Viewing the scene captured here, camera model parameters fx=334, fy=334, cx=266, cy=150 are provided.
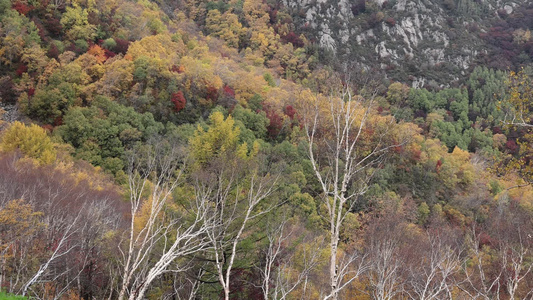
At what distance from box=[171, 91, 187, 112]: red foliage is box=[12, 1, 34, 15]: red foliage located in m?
24.9

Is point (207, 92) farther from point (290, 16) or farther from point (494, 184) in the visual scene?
point (290, 16)

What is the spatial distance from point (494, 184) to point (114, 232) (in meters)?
58.5

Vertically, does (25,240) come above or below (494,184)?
above

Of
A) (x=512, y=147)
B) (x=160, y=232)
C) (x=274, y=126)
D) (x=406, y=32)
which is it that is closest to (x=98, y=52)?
(x=274, y=126)

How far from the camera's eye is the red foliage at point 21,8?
45750mm

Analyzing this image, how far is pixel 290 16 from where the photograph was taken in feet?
382

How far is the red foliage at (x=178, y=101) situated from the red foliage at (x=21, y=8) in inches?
980

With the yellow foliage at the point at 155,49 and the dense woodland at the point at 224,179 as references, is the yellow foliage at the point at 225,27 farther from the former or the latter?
the yellow foliage at the point at 155,49

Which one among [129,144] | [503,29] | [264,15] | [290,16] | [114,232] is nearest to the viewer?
[114,232]

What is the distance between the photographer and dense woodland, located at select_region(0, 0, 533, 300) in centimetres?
754

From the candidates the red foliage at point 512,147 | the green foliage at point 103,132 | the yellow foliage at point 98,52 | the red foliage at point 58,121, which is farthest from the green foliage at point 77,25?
the red foliage at point 512,147

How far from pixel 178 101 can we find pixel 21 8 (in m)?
26.2

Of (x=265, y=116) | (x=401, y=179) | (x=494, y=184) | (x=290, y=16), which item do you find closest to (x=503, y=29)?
(x=290, y=16)

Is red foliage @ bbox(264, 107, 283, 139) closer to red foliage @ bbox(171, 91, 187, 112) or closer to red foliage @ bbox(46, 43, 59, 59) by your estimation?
red foliage @ bbox(171, 91, 187, 112)
